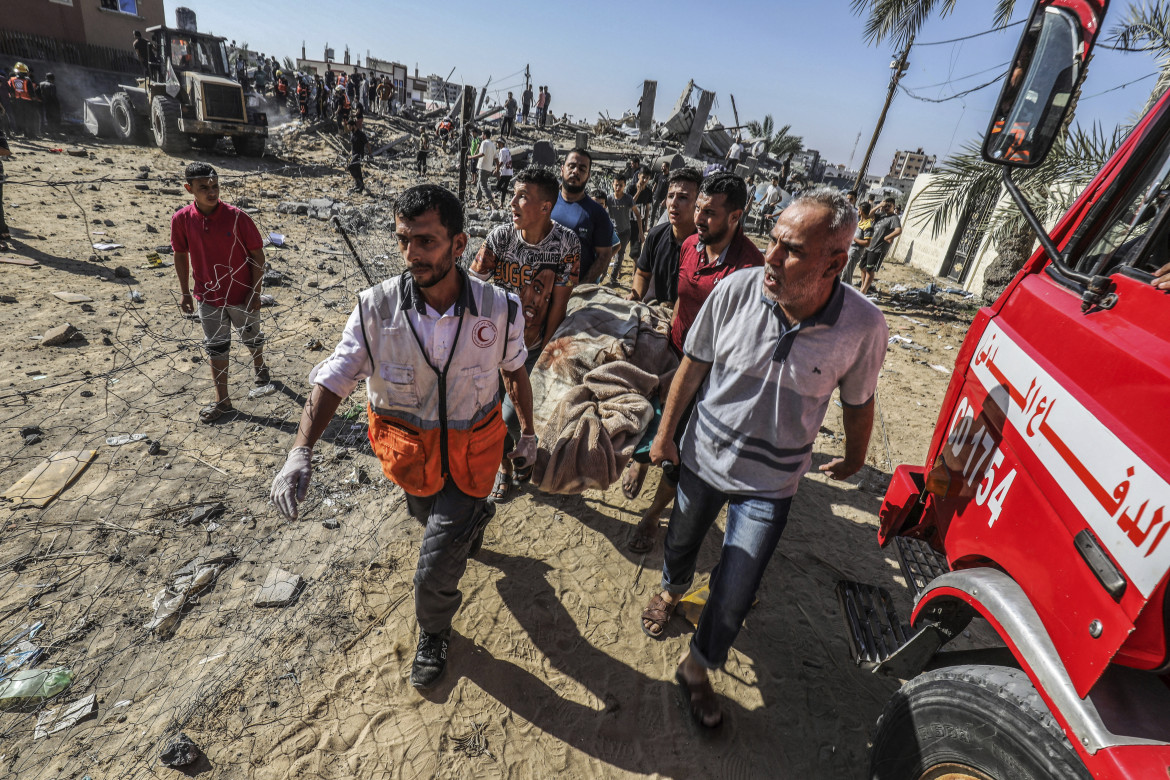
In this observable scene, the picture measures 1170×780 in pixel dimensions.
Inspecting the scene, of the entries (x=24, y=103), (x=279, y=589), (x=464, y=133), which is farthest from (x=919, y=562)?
(x=24, y=103)

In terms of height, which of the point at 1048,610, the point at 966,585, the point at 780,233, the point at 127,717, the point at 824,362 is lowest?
the point at 127,717

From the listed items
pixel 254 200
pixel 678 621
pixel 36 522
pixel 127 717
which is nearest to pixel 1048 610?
pixel 678 621

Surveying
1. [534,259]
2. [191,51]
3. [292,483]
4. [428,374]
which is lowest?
[292,483]

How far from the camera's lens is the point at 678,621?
2.85 meters

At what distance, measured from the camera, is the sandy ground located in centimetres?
213

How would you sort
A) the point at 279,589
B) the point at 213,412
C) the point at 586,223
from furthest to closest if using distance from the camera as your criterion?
the point at 213,412
the point at 586,223
the point at 279,589

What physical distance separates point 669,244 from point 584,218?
0.63m

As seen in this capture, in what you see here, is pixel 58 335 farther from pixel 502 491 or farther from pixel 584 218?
pixel 584 218

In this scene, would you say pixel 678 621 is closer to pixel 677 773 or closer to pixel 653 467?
pixel 677 773

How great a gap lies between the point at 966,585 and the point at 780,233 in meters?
1.21

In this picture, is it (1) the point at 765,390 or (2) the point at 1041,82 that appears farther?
(1) the point at 765,390

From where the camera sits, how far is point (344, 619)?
2.61 meters

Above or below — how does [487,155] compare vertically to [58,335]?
above

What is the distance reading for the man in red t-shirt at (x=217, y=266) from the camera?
3844 millimetres
